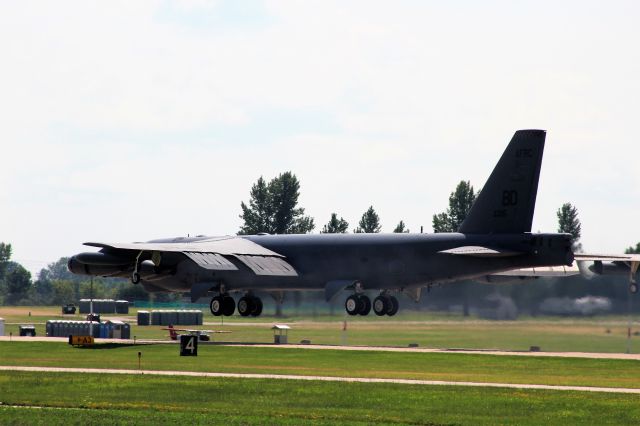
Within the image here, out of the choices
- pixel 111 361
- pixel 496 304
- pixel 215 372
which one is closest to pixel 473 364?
pixel 496 304

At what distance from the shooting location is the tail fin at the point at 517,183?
203 feet

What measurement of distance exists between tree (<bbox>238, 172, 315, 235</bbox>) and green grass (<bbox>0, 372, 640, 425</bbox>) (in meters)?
91.4

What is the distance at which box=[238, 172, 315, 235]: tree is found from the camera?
15307cm

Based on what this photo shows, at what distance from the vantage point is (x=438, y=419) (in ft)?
149

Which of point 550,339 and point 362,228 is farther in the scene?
point 362,228

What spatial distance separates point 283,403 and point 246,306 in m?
23.5

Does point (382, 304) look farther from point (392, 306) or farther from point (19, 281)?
point (19, 281)

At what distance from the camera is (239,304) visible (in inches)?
2913

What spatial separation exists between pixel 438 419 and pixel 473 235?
19.5 meters

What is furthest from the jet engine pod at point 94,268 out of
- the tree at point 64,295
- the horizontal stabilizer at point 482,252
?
the tree at point 64,295

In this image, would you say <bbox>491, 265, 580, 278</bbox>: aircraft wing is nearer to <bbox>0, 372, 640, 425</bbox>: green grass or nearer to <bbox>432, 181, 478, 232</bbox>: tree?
<bbox>0, 372, 640, 425</bbox>: green grass

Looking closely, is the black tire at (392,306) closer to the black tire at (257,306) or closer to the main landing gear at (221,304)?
the black tire at (257,306)

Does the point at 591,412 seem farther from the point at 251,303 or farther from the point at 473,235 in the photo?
the point at 251,303

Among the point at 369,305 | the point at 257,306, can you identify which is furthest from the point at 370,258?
the point at 257,306
